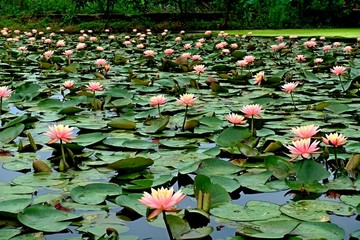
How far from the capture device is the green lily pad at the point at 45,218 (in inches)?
50.9

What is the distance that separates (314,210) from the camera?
141 centimetres

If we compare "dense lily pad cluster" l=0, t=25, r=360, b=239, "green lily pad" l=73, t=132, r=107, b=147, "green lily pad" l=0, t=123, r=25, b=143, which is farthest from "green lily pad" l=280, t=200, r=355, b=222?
"green lily pad" l=0, t=123, r=25, b=143

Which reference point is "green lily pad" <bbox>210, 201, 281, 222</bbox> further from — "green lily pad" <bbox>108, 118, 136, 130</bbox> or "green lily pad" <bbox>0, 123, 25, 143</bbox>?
"green lily pad" <bbox>0, 123, 25, 143</bbox>

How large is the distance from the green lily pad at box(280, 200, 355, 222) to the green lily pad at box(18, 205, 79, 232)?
1.87 ft

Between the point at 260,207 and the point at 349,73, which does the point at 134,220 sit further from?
the point at 349,73

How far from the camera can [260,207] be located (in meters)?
1.42

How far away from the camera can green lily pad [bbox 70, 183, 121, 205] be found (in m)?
1.48

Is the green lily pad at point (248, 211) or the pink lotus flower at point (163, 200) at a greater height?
the pink lotus flower at point (163, 200)

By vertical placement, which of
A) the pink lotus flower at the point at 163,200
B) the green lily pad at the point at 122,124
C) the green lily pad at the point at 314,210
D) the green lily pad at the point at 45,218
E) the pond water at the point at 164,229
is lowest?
the green lily pad at the point at 122,124

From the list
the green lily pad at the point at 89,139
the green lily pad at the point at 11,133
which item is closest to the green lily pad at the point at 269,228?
the green lily pad at the point at 89,139

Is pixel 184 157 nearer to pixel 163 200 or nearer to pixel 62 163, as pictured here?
pixel 62 163

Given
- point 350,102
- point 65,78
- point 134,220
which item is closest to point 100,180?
point 134,220

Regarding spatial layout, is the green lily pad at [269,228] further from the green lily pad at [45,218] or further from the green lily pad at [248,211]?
the green lily pad at [45,218]

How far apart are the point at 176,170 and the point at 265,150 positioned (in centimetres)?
39
